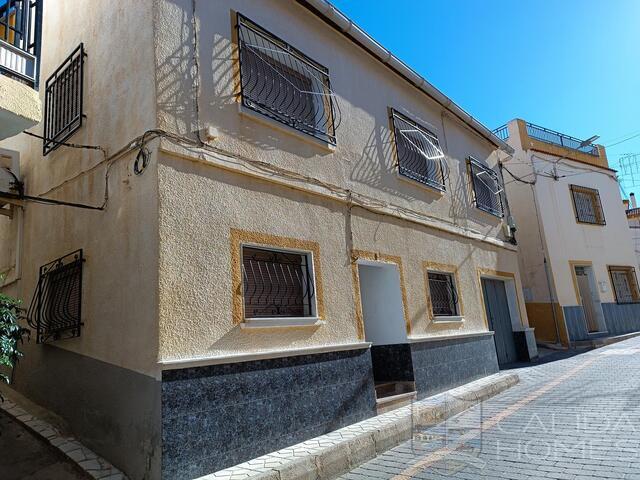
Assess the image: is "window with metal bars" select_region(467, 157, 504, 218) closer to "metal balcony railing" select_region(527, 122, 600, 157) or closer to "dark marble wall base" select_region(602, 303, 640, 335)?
"metal balcony railing" select_region(527, 122, 600, 157)

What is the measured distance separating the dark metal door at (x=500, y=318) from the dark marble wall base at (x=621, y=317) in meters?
6.14

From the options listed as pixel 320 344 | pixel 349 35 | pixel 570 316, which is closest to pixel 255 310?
pixel 320 344

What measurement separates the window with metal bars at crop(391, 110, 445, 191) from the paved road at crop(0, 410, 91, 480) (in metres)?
6.47

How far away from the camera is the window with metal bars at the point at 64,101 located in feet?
20.4

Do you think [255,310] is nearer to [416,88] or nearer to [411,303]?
[411,303]

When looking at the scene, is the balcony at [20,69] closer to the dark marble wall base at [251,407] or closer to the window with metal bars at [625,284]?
the dark marble wall base at [251,407]

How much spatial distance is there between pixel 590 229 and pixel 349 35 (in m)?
12.9

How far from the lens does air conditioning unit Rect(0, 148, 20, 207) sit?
7156 mm

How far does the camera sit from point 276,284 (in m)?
5.61

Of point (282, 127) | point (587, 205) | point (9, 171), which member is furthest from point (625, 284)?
point (9, 171)

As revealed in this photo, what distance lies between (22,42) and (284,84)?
11.0ft

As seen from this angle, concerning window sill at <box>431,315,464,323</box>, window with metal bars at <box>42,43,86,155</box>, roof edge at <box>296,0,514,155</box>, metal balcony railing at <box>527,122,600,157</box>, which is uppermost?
metal balcony railing at <box>527,122,600,157</box>

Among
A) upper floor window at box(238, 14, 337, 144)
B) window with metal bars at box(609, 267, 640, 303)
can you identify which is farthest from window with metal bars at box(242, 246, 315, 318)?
window with metal bars at box(609, 267, 640, 303)

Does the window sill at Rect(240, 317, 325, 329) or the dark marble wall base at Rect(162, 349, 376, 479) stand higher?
the window sill at Rect(240, 317, 325, 329)
